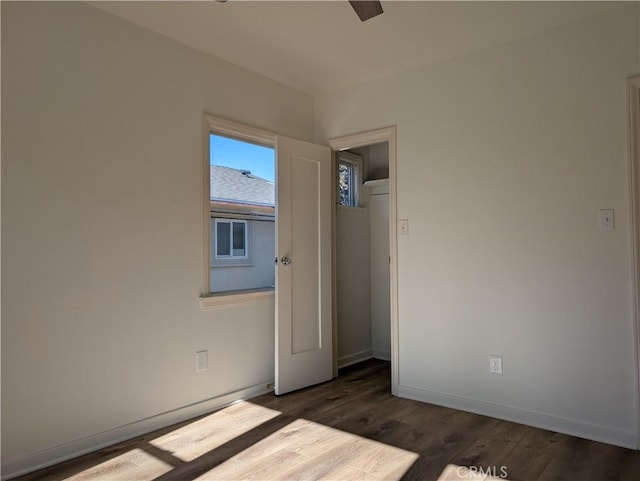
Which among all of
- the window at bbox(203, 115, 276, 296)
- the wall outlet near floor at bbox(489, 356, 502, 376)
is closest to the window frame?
the window at bbox(203, 115, 276, 296)

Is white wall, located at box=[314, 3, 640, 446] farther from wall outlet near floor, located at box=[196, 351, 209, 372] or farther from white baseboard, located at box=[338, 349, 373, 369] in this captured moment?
wall outlet near floor, located at box=[196, 351, 209, 372]

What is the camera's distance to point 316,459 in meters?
2.21

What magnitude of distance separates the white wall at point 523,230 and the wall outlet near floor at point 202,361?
1476mm

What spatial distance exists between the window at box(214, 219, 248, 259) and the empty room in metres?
0.02

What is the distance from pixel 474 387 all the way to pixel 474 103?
2.00 metres

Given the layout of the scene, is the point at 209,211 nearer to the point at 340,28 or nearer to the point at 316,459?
the point at 340,28

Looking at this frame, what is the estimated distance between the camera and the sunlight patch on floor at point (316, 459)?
2043 millimetres

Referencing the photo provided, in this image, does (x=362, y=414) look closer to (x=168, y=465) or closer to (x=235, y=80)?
(x=168, y=465)

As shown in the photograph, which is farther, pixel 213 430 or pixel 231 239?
pixel 231 239

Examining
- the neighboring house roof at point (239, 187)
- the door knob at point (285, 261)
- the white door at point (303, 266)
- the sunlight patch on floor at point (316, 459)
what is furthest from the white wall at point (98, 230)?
the sunlight patch on floor at point (316, 459)

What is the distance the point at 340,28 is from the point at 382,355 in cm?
313

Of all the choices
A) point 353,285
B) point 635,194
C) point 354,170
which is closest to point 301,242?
point 353,285

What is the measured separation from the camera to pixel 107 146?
2.44 metres

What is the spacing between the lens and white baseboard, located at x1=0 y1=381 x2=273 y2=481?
208cm
